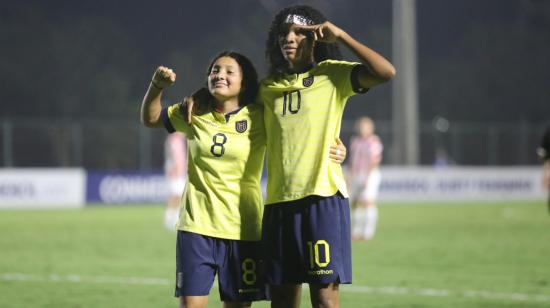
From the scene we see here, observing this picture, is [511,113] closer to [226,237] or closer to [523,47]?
[523,47]

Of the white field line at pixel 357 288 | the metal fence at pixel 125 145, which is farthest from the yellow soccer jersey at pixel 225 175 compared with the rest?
the metal fence at pixel 125 145

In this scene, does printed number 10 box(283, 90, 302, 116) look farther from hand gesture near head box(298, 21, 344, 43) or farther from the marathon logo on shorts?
the marathon logo on shorts

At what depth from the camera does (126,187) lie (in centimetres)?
3152

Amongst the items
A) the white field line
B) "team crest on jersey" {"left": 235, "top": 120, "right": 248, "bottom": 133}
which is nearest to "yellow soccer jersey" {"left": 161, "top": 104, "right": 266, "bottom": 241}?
"team crest on jersey" {"left": 235, "top": 120, "right": 248, "bottom": 133}

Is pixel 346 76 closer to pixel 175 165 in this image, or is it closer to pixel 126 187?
pixel 175 165

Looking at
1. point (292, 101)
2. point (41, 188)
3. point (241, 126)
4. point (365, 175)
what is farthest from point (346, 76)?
point (41, 188)

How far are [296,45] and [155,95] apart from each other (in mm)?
949

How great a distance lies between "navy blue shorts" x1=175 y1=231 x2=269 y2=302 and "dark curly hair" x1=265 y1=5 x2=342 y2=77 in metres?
1.10

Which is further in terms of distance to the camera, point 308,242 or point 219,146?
point 219,146

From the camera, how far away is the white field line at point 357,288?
408 inches

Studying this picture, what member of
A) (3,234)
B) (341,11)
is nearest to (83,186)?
(3,234)

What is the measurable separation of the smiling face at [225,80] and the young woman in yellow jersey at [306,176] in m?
0.31

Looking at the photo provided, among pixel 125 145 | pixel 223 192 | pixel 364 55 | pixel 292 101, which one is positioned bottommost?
pixel 223 192

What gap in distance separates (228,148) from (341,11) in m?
56.8
